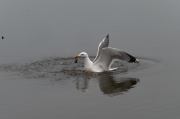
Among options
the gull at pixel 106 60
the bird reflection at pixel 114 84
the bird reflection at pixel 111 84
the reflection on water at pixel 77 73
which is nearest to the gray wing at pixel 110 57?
the gull at pixel 106 60

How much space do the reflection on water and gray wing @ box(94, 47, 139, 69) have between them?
15.7 inches

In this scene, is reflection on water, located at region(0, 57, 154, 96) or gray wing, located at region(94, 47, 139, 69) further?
gray wing, located at region(94, 47, 139, 69)

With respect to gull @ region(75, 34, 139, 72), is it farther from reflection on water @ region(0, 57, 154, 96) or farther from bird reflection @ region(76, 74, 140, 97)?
bird reflection @ region(76, 74, 140, 97)

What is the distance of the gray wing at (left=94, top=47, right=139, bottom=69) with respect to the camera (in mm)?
10914

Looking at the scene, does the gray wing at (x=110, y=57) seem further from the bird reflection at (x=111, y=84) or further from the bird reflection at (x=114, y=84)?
the bird reflection at (x=114, y=84)

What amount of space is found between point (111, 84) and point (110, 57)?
Result: 1866mm

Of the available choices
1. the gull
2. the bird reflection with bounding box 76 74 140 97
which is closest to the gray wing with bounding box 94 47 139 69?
the gull

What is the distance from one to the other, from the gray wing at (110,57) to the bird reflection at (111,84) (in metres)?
0.85

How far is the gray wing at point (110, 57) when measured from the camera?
10.9 metres

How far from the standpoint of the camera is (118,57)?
11211 millimetres

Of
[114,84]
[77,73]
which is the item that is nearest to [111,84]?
[114,84]

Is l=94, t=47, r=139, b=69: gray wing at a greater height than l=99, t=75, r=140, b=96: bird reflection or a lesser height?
greater

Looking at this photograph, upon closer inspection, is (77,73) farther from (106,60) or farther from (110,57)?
(110,57)

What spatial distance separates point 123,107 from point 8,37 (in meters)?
9.64
